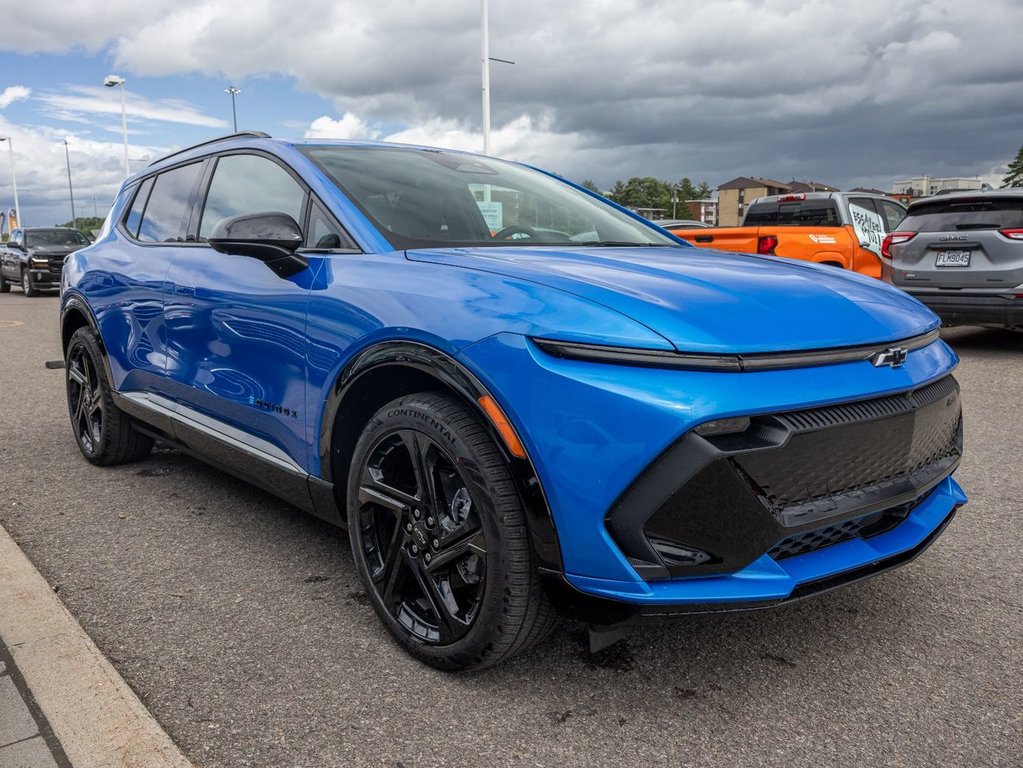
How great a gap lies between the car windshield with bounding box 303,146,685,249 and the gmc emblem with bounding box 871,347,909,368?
126cm

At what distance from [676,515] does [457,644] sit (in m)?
0.78

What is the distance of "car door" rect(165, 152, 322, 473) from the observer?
2.93 meters

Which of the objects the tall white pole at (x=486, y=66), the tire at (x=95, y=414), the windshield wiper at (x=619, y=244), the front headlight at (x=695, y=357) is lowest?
the tire at (x=95, y=414)

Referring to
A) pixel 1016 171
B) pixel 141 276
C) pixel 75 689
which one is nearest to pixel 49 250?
pixel 141 276

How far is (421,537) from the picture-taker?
8.10 ft

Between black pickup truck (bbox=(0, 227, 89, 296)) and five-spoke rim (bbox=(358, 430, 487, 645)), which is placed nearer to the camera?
five-spoke rim (bbox=(358, 430, 487, 645))

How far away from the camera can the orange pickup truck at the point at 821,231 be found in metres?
10.5

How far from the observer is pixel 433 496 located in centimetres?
241

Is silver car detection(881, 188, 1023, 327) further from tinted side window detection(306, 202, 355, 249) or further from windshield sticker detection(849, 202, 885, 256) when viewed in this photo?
tinted side window detection(306, 202, 355, 249)

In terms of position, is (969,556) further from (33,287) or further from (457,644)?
(33,287)

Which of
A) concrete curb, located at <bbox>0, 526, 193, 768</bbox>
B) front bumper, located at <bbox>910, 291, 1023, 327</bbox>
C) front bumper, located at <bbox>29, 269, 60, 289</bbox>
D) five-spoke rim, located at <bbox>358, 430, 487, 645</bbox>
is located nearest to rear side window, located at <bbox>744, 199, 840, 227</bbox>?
front bumper, located at <bbox>910, 291, 1023, 327</bbox>

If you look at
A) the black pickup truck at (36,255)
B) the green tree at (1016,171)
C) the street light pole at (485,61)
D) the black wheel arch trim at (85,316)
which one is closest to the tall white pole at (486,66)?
the street light pole at (485,61)

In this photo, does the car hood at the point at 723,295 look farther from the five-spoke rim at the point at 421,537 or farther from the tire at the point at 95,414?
the tire at the point at 95,414

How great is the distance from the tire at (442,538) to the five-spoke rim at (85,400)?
2.65 m
